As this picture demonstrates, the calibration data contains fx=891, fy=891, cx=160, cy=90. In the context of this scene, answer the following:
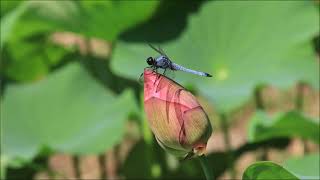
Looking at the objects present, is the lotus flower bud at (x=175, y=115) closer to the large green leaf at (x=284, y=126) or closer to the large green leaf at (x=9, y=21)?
the large green leaf at (x=284, y=126)

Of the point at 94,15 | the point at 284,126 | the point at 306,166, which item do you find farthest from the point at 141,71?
the point at 306,166

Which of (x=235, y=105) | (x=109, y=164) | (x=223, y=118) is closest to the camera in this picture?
(x=235, y=105)

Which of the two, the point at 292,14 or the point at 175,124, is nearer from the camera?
the point at 175,124

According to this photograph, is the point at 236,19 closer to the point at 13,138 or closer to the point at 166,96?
the point at 13,138

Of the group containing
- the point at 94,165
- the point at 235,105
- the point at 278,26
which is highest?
the point at 278,26

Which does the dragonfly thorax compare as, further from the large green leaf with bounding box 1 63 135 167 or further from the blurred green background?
the large green leaf with bounding box 1 63 135 167

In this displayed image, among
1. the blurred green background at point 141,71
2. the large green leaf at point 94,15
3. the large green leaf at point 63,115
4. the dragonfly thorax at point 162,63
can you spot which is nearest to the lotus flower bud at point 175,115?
the dragonfly thorax at point 162,63

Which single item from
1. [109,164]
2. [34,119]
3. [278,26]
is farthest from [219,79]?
[109,164]
